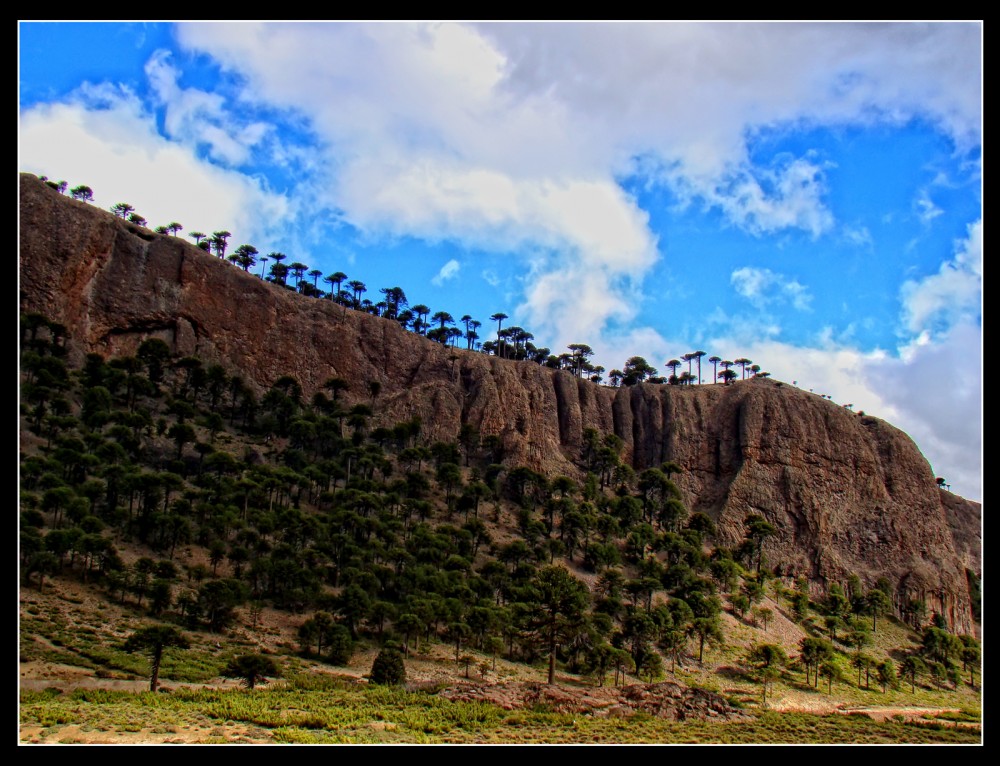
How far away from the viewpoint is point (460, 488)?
87.7 m

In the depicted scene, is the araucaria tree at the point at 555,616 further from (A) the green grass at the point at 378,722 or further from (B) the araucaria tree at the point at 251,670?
(B) the araucaria tree at the point at 251,670

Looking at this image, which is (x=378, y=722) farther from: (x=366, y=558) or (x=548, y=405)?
(x=548, y=405)

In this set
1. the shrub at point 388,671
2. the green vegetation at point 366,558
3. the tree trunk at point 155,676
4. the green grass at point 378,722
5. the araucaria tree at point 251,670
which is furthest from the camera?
the green vegetation at point 366,558

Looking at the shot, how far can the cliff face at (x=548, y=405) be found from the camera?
9338 cm

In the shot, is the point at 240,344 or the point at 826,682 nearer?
the point at 826,682

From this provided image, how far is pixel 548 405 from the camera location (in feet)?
378

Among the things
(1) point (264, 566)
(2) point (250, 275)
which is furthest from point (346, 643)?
(2) point (250, 275)

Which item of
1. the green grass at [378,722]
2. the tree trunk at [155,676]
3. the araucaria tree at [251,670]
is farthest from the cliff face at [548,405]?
the tree trunk at [155,676]

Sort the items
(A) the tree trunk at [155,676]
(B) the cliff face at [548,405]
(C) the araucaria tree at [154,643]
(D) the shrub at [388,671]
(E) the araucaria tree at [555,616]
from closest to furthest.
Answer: (A) the tree trunk at [155,676]
(C) the araucaria tree at [154,643]
(D) the shrub at [388,671]
(E) the araucaria tree at [555,616]
(B) the cliff face at [548,405]

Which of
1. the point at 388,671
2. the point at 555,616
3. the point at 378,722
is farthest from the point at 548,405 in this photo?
the point at 378,722

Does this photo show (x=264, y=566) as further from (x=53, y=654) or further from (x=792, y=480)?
(x=792, y=480)

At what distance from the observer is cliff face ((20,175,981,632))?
93375 millimetres
